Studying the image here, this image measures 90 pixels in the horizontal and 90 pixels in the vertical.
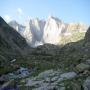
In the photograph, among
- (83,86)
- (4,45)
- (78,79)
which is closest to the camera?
(83,86)

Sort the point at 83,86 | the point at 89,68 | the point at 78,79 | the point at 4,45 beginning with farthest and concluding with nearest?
the point at 4,45
the point at 89,68
the point at 78,79
the point at 83,86

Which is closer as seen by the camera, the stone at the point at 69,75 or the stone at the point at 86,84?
the stone at the point at 86,84

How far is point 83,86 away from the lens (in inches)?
680

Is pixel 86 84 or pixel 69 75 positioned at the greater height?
pixel 69 75

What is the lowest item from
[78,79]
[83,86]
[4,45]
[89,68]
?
[83,86]

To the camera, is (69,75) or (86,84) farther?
(69,75)

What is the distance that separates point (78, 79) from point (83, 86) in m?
1.84

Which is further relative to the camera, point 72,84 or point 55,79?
point 55,79

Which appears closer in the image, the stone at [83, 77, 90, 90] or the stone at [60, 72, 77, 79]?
the stone at [83, 77, 90, 90]

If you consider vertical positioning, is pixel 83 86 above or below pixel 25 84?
below

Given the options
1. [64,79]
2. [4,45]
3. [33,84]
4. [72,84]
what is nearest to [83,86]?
[72,84]

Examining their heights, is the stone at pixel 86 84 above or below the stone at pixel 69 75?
below

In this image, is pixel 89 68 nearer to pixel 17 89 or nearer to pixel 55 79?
pixel 55 79

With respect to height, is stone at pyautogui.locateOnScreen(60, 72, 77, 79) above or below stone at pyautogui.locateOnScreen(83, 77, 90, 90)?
above
